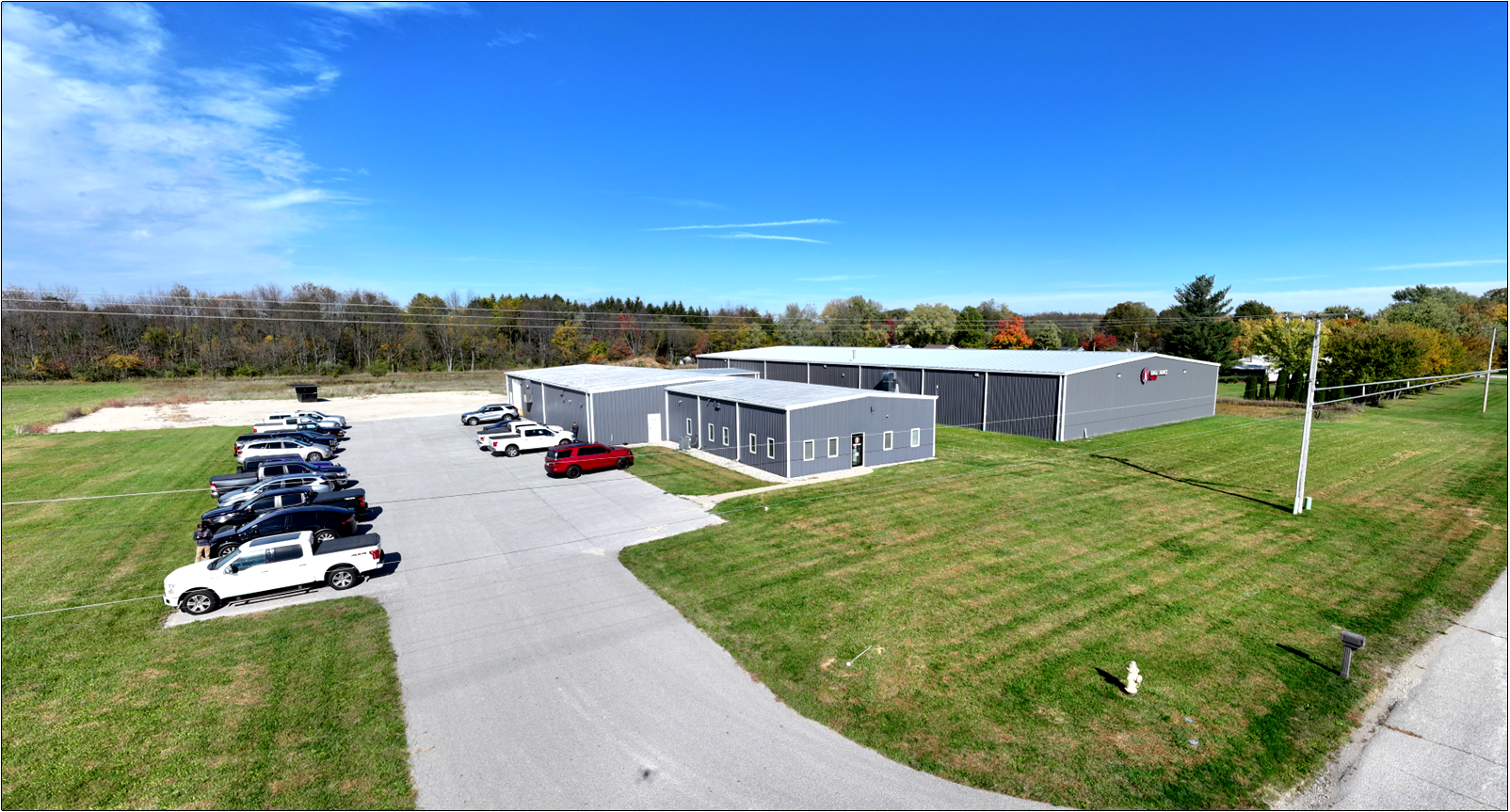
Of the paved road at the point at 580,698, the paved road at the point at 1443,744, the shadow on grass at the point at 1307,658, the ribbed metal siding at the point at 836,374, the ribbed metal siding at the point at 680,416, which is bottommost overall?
the paved road at the point at 1443,744

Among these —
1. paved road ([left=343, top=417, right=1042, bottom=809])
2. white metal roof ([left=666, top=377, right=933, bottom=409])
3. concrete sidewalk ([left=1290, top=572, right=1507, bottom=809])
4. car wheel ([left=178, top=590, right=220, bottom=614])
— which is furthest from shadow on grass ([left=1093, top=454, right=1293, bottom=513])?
car wheel ([left=178, top=590, right=220, bottom=614])

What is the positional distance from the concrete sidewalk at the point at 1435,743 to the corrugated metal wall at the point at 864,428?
17540 mm

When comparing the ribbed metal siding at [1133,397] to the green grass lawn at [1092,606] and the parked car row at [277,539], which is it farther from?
the parked car row at [277,539]

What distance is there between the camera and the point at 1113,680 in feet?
35.6

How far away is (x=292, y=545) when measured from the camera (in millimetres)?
14273

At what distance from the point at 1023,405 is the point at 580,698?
30.0 metres

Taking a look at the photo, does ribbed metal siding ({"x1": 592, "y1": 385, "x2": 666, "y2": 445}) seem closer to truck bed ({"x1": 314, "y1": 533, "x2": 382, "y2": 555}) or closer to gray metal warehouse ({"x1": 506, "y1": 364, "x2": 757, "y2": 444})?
gray metal warehouse ({"x1": 506, "y1": 364, "x2": 757, "y2": 444})

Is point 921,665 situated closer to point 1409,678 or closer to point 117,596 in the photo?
point 1409,678

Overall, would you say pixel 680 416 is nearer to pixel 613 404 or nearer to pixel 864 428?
pixel 613 404

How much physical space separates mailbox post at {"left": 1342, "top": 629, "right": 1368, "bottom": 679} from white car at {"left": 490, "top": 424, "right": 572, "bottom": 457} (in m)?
28.7

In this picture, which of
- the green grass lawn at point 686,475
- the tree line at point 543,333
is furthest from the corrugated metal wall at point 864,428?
the tree line at point 543,333

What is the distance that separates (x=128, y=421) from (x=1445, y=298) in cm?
15730

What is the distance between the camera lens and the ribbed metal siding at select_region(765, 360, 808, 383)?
48844mm

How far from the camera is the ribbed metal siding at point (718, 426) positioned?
1123 inches
